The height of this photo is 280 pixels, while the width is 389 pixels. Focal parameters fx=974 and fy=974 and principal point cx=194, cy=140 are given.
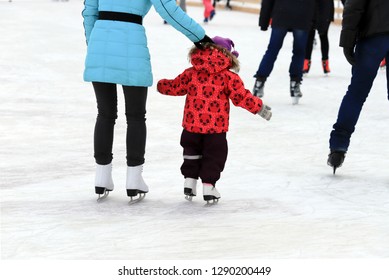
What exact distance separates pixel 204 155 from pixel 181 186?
1.99 ft

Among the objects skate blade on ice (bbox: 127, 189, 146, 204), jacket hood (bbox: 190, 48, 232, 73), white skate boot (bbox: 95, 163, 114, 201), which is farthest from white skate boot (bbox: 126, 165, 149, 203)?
jacket hood (bbox: 190, 48, 232, 73)

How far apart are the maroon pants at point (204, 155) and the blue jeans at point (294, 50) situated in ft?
13.7

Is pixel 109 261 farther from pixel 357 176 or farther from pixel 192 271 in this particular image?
pixel 357 176

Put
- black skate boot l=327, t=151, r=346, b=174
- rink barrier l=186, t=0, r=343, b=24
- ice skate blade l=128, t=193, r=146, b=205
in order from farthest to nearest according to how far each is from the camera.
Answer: rink barrier l=186, t=0, r=343, b=24 → black skate boot l=327, t=151, r=346, b=174 → ice skate blade l=128, t=193, r=146, b=205

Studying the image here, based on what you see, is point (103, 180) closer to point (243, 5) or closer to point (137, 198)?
point (137, 198)

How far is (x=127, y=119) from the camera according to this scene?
5.30m

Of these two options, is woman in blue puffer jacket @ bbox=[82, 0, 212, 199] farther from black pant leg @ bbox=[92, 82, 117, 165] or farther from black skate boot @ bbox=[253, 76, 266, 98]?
black skate boot @ bbox=[253, 76, 266, 98]

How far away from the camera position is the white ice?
14.7ft

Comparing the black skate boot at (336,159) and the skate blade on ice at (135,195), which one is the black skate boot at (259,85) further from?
the skate blade on ice at (135,195)

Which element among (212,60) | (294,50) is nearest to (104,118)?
(212,60)

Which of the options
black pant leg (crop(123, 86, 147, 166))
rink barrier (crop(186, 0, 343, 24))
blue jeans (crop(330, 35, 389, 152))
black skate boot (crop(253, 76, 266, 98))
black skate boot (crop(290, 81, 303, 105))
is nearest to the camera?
black pant leg (crop(123, 86, 147, 166))

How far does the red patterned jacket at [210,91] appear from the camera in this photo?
5.16 meters

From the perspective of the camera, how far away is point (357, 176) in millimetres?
6266

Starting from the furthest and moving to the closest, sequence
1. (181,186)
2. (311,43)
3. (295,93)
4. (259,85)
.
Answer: (311,43)
(259,85)
(295,93)
(181,186)
